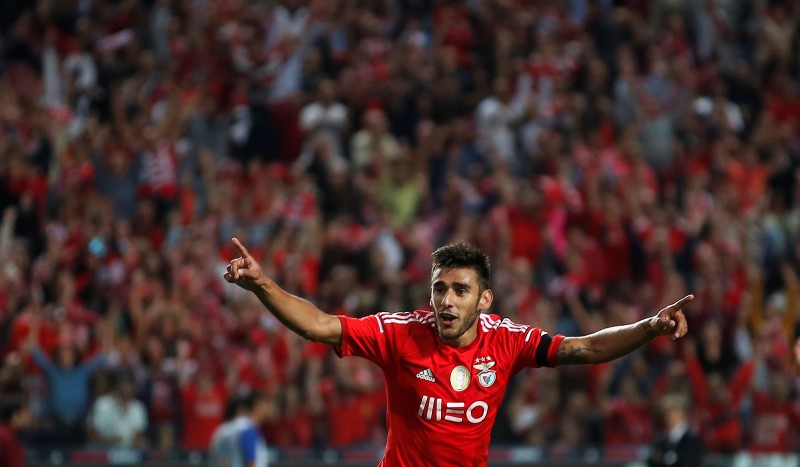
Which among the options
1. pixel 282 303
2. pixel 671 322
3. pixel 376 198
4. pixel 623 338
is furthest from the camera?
pixel 376 198

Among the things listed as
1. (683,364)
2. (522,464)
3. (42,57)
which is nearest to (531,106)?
(683,364)

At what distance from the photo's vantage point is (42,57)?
51.1 feet

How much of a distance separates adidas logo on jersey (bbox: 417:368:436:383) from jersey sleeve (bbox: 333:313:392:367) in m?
0.19

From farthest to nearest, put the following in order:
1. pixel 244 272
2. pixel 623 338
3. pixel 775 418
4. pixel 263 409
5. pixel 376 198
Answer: pixel 376 198 < pixel 775 418 < pixel 263 409 < pixel 623 338 < pixel 244 272

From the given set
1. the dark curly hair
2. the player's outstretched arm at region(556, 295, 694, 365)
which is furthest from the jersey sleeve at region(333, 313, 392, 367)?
the player's outstretched arm at region(556, 295, 694, 365)

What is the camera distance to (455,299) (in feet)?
20.9

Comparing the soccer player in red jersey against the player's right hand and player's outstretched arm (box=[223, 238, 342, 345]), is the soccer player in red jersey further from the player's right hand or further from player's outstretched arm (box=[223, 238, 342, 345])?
the player's right hand

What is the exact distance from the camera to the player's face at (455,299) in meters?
6.38

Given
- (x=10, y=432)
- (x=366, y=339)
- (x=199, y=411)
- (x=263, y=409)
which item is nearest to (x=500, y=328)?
(x=366, y=339)

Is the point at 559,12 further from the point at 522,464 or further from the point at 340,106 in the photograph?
the point at 522,464

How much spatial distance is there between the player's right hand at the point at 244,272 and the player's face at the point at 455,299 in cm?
91

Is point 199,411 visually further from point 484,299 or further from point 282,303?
point 282,303

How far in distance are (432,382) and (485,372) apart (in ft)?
0.91

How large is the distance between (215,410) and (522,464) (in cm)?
293
